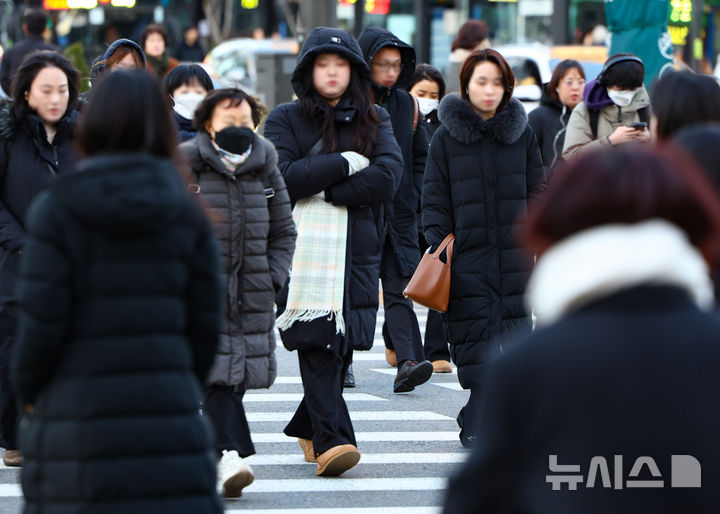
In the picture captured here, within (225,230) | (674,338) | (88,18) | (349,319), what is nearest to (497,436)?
(674,338)

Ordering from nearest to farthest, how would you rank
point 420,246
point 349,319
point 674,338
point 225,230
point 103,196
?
point 674,338
point 103,196
point 225,230
point 349,319
point 420,246

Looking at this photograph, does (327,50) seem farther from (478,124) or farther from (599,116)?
(599,116)

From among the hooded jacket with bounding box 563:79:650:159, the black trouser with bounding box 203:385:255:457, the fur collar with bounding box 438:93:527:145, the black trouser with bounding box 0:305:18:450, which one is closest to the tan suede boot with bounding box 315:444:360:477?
the black trouser with bounding box 203:385:255:457

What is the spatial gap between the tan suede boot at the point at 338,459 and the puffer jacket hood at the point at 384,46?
9.28ft

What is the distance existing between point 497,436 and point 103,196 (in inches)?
56.6

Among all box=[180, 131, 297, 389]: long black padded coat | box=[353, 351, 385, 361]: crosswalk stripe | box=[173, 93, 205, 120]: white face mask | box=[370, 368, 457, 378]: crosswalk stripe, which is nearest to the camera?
box=[180, 131, 297, 389]: long black padded coat

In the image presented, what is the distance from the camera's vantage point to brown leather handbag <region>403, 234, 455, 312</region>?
7176mm

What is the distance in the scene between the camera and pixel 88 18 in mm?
43750

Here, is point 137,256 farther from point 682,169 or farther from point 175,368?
point 682,169

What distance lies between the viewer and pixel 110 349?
3.69 metres

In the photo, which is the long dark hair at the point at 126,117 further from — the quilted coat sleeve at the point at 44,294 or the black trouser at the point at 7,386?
the black trouser at the point at 7,386

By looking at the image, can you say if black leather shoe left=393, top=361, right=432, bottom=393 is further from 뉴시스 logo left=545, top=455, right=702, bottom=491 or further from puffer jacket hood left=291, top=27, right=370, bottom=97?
뉴시스 logo left=545, top=455, right=702, bottom=491

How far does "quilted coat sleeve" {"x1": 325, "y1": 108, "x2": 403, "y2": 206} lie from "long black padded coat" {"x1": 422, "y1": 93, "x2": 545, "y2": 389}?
314mm

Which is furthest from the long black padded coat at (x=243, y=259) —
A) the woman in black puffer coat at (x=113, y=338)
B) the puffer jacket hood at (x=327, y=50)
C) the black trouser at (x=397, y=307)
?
the black trouser at (x=397, y=307)
